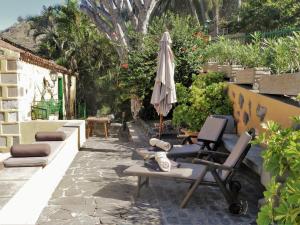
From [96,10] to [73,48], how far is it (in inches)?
324

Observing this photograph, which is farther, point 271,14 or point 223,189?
point 271,14

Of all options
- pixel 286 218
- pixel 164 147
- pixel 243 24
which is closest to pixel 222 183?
pixel 164 147

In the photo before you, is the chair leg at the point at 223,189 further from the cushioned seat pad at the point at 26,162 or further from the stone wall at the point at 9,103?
the stone wall at the point at 9,103

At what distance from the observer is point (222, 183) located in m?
4.94

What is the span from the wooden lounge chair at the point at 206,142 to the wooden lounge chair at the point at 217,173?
1.12 meters

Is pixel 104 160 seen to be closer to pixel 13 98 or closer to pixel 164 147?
pixel 164 147

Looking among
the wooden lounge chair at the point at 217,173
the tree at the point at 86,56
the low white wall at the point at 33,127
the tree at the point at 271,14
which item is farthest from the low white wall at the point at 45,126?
the tree at the point at 86,56

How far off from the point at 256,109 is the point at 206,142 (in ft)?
3.54

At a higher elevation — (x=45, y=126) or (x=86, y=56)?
(x=86, y=56)

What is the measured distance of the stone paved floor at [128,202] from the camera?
473 centimetres

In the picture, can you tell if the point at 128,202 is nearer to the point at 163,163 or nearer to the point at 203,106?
the point at 163,163

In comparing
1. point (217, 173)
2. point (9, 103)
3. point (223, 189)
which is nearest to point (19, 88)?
point (9, 103)

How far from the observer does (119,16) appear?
17.2 meters

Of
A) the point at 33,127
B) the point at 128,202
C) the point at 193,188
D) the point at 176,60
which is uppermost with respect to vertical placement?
the point at 176,60
